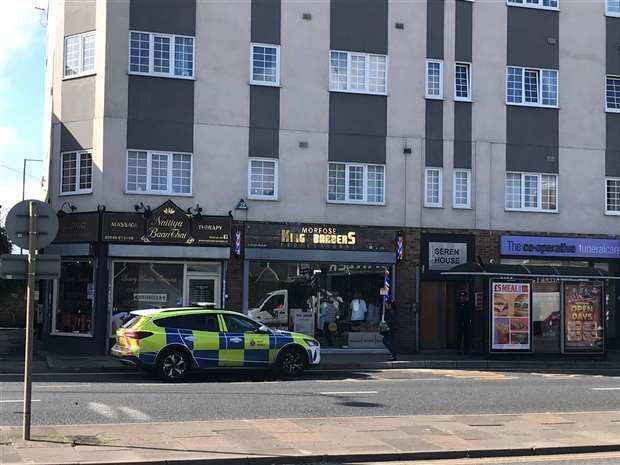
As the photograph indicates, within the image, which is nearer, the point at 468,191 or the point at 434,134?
the point at 434,134

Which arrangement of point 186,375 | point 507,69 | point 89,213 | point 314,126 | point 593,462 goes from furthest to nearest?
point 507,69
point 314,126
point 89,213
point 186,375
point 593,462

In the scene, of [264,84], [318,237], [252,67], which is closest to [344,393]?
[318,237]

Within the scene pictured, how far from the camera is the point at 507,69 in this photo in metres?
25.2

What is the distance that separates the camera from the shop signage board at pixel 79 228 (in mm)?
21484

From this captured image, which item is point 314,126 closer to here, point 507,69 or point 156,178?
point 156,178

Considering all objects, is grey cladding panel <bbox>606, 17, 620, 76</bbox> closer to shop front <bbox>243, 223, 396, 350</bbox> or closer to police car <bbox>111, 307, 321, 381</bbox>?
shop front <bbox>243, 223, 396, 350</bbox>

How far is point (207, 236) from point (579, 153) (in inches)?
479

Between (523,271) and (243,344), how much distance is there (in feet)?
30.9

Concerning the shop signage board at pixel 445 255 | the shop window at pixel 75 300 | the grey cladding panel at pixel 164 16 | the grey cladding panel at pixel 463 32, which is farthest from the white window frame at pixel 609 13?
the shop window at pixel 75 300

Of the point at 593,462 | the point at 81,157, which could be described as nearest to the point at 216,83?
the point at 81,157

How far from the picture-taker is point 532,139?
2527cm

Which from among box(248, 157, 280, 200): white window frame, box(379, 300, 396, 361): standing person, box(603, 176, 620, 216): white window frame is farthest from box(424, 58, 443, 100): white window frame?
box(379, 300, 396, 361): standing person

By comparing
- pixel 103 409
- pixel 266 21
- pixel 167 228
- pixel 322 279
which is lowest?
pixel 103 409

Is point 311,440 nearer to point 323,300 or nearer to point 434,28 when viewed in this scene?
point 323,300
